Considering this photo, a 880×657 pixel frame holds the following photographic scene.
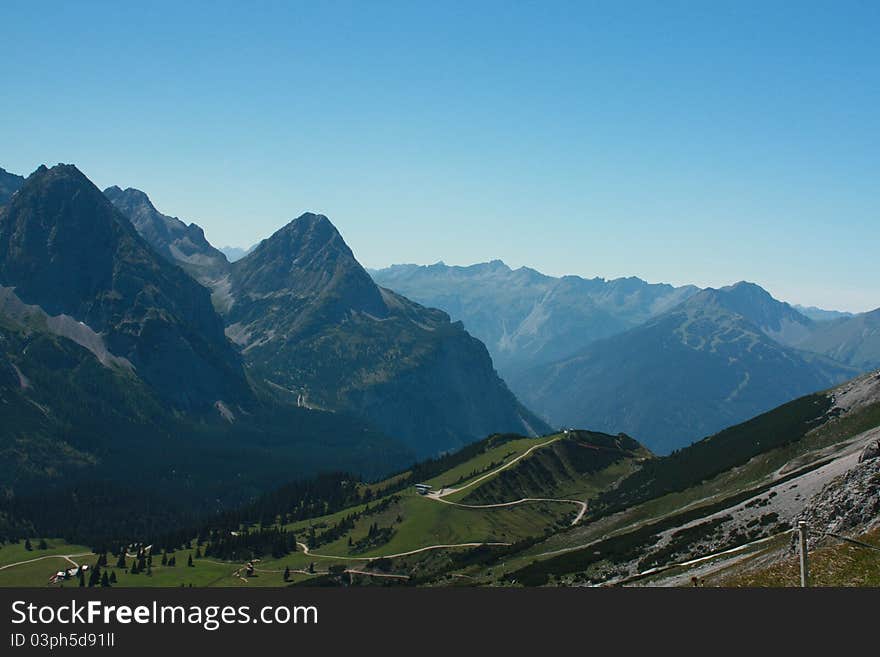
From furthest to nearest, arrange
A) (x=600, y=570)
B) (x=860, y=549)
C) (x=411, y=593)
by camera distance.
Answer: (x=600, y=570)
(x=860, y=549)
(x=411, y=593)

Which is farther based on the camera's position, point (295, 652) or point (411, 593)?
point (411, 593)

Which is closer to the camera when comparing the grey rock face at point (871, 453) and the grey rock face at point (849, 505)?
the grey rock face at point (849, 505)

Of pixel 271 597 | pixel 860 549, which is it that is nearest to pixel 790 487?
pixel 860 549

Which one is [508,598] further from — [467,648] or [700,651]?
[700,651]

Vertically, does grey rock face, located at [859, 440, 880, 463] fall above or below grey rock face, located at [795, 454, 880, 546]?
above

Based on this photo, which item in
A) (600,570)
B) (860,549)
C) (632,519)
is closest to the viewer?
(860,549)

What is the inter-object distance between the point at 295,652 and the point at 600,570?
97.5 m

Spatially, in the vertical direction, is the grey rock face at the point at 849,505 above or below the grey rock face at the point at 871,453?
below

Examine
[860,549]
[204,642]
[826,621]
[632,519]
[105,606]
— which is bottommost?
[632,519]

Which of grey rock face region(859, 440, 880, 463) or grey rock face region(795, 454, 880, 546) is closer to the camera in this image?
grey rock face region(795, 454, 880, 546)

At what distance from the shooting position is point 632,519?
18212cm

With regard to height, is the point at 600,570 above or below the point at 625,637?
below

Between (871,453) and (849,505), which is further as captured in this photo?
(871,453)

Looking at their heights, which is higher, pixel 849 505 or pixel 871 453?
pixel 871 453
